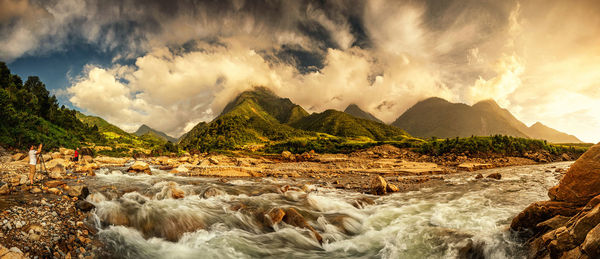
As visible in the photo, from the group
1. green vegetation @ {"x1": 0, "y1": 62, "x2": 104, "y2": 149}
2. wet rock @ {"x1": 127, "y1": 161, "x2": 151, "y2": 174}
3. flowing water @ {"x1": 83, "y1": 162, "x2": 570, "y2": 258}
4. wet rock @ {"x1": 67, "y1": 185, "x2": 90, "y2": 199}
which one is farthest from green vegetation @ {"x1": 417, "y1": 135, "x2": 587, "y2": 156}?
green vegetation @ {"x1": 0, "y1": 62, "x2": 104, "y2": 149}

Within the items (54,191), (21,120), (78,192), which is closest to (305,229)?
(78,192)

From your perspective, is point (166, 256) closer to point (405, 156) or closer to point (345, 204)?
point (345, 204)

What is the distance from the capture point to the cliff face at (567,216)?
450 centimetres

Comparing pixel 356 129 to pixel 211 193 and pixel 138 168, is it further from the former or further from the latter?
pixel 211 193

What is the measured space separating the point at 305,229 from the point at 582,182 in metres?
9.26

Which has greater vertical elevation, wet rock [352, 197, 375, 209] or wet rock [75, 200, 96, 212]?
wet rock [75, 200, 96, 212]

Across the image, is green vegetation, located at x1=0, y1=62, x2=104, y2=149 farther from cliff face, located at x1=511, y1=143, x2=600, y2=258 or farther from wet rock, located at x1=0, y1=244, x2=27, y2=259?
cliff face, located at x1=511, y1=143, x2=600, y2=258

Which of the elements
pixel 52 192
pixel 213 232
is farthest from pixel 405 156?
pixel 52 192

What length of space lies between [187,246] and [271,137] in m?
144

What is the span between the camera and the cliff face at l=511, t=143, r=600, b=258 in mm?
4504

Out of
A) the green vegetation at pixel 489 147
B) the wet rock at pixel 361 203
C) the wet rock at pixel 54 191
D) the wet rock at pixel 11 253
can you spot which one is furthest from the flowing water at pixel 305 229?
the green vegetation at pixel 489 147

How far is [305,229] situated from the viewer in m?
9.65

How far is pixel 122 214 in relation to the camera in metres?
9.61

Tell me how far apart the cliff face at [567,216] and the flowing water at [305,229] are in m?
0.62
